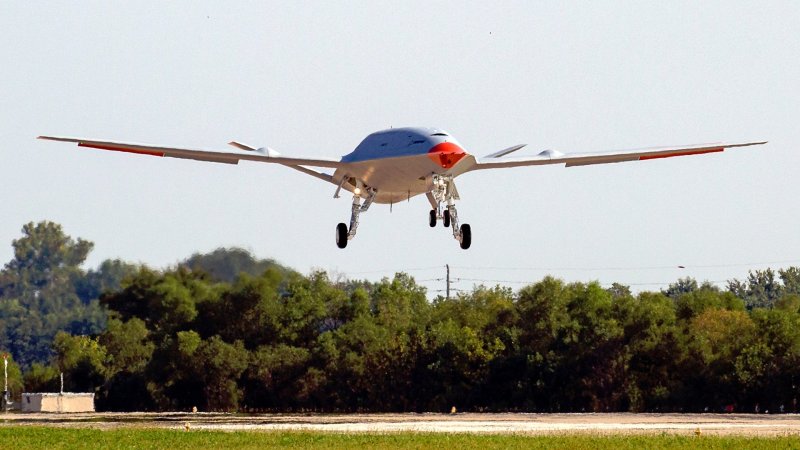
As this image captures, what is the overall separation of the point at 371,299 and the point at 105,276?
137ft

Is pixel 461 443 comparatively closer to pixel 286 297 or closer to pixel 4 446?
pixel 4 446

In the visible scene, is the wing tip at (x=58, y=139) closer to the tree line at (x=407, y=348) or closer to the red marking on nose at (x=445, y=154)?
the red marking on nose at (x=445, y=154)

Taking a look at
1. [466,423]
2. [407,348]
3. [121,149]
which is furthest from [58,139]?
[407,348]

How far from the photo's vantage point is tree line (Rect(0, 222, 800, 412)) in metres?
99.6

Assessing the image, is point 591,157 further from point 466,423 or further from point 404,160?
point 466,423

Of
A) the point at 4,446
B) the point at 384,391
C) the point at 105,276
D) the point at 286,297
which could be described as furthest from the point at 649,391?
the point at 105,276

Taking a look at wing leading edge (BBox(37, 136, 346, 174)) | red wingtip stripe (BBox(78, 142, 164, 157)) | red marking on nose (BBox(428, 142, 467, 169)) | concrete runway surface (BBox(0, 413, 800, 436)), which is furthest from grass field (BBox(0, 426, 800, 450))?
red marking on nose (BBox(428, 142, 467, 169))

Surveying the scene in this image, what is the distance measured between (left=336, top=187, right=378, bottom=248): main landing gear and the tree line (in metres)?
36.3

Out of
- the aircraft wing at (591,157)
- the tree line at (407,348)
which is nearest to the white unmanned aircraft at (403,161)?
the aircraft wing at (591,157)

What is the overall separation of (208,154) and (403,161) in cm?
1030

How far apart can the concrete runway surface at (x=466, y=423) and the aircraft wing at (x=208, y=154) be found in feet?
57.4

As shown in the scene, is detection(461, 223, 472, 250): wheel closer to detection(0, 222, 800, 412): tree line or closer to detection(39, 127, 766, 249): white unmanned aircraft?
detection(39, 127, 766, 249): white unmanned aircraft

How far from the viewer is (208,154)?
60.2 m

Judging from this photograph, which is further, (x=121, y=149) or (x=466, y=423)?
(x=466, y=423)
